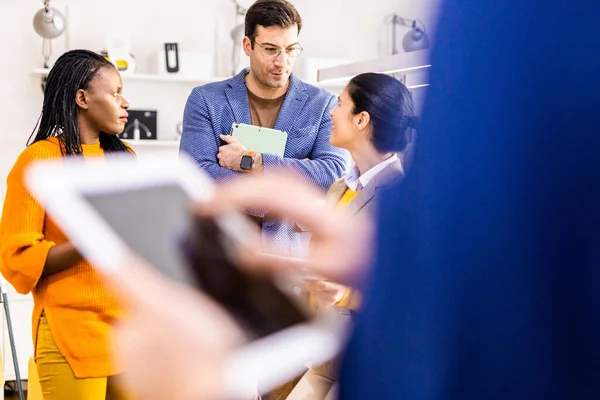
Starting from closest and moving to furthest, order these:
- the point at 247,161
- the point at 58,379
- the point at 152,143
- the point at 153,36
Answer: the point at 58,379 < the point at 247,161 < the point at 152,143 < the point at 153,36

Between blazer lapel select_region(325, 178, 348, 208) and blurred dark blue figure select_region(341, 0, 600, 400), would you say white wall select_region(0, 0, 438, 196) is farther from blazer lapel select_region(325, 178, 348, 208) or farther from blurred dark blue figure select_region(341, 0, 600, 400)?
blurred dark blue figure select_region(341, 0, 600, 400)

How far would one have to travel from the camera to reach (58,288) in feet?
6.44

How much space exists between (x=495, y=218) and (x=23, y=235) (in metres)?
1.71

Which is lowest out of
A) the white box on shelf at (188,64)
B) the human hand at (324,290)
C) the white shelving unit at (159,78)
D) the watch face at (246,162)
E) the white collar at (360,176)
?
the white shelving unit at (159,78)

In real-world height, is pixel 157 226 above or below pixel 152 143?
above

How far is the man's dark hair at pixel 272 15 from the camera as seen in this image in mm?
2490

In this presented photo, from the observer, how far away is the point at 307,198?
1.82 feet

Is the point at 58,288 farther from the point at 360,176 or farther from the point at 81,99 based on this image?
the point at 360,176

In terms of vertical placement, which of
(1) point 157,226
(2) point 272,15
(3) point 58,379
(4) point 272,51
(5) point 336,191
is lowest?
(3) point 58,379

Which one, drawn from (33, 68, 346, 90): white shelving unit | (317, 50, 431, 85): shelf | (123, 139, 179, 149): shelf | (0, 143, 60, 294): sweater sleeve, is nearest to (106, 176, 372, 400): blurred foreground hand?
(317, 50, 431, 85): shelf

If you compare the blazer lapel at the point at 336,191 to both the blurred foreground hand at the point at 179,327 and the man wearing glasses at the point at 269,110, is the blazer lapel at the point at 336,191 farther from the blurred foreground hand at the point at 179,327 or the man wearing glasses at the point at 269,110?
the blurred foreground hand at the point at 179,327

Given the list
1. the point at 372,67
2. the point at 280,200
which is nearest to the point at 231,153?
the point at 372,67

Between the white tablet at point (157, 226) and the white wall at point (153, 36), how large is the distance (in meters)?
4.61

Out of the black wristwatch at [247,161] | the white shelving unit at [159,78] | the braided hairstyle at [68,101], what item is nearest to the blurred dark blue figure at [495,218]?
the braided hairstyle at [68,101]
